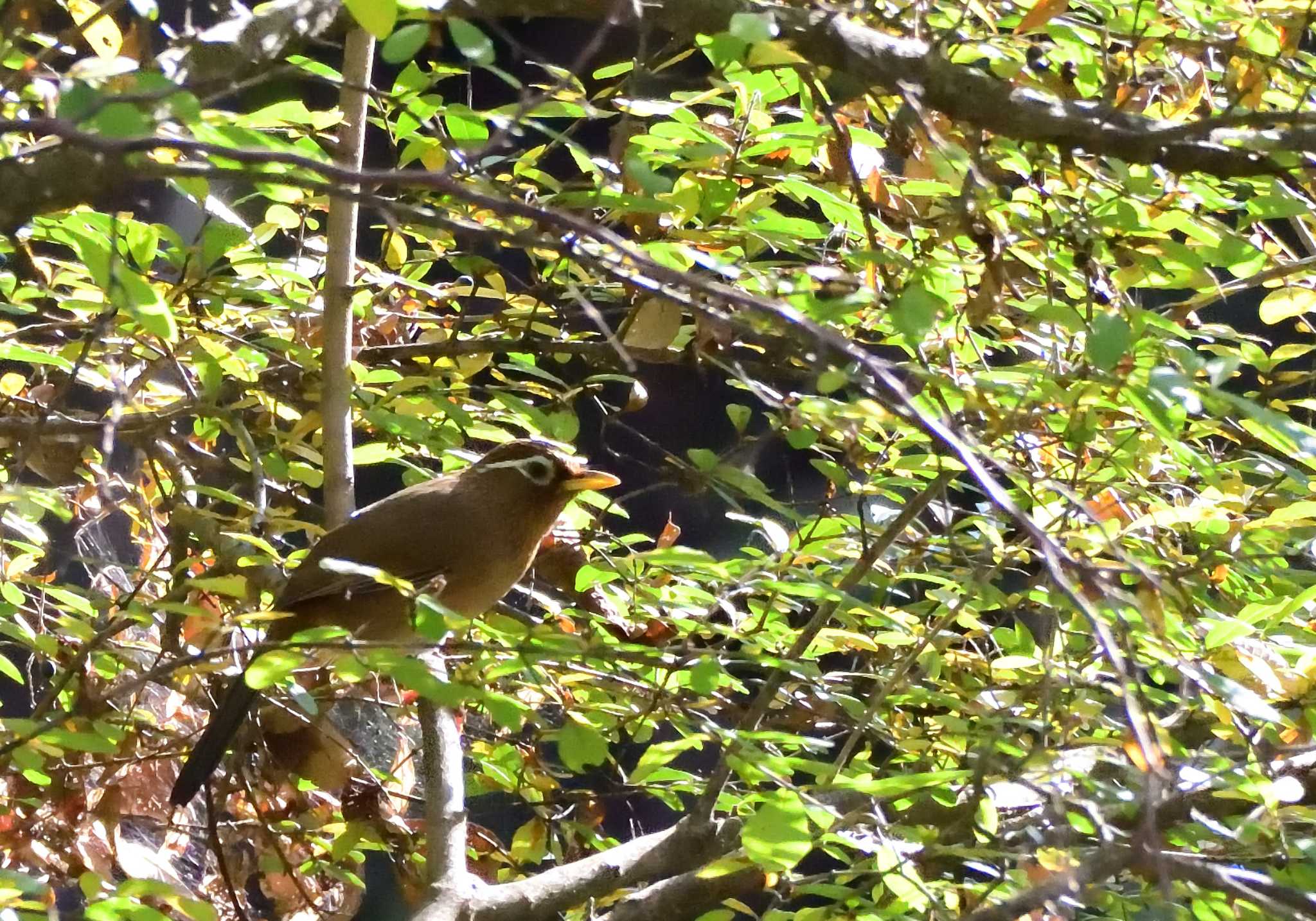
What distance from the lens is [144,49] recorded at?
1.88 meters

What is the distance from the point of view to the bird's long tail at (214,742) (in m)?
2.58

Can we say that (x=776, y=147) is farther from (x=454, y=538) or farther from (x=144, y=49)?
(x=454, y=538)

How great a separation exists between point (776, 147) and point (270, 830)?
174 centimetres

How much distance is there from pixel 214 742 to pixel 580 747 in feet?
4.09

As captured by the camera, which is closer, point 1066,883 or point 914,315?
point 1066,883

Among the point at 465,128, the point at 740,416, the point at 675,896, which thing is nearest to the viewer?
the point at 465,128

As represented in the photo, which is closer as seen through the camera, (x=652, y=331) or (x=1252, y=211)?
(x=1252, y=211)

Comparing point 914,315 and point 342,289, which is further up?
point 914,315

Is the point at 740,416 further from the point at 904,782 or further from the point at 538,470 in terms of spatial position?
the point at 904,782

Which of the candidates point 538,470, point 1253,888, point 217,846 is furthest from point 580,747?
point 538,470

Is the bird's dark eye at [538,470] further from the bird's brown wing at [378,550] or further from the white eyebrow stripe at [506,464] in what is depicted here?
the bird's brown wing at [378,550]

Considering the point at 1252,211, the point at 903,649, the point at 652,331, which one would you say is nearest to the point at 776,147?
the point at 652,331

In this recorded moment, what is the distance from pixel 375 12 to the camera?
1269 mm

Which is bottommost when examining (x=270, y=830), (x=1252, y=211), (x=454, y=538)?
Answer: (x=270, y=830)
